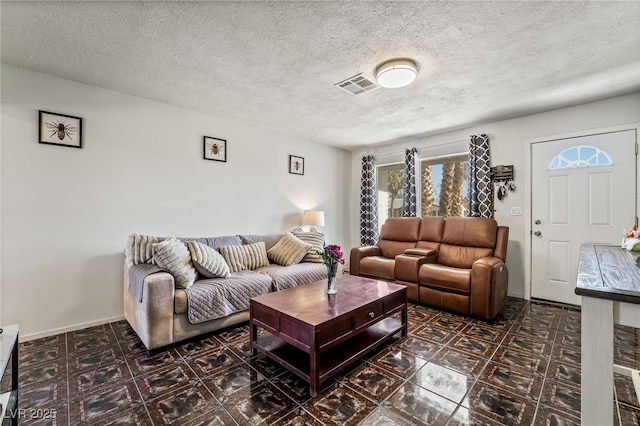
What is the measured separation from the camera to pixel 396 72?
2270mm

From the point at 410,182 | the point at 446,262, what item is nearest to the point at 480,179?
the point at 410,182

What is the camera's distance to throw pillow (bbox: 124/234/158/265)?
2.59 meters

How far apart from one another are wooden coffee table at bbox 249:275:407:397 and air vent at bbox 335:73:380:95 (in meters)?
1.95

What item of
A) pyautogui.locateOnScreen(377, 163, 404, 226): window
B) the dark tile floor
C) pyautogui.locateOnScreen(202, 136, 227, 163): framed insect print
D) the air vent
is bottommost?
the dark tile floor

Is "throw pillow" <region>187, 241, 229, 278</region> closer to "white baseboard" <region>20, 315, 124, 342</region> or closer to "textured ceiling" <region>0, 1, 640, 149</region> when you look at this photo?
"white baseboard" <region>20, 315, 124, 342</region>

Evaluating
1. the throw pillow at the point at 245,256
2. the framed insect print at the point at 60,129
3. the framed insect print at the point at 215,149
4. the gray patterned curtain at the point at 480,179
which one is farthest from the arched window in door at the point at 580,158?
the framed insect print at the point at 60,129

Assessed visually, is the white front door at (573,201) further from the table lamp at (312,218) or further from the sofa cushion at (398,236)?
the table lamp at (312,218)

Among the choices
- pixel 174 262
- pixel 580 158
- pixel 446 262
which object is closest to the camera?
pixel 174 262

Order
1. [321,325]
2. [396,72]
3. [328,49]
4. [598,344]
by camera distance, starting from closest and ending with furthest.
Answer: [598,344] < [321,325] < [328,49] < [396,72]

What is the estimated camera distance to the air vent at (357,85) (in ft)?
8.50

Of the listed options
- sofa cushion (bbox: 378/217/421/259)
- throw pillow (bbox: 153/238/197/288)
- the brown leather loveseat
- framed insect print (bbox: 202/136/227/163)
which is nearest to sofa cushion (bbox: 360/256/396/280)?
the brown leather loveseat

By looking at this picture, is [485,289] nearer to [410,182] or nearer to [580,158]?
[580,158]

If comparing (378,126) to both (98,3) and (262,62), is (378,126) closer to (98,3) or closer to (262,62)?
(262,62)

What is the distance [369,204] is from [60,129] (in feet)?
14.3
